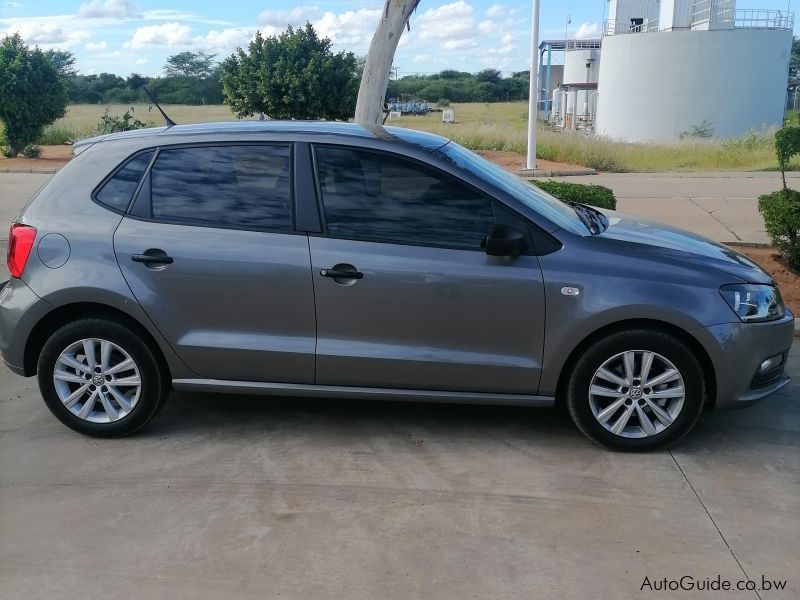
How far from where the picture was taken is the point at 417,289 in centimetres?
436

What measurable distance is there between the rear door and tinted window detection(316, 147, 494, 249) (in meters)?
0.25

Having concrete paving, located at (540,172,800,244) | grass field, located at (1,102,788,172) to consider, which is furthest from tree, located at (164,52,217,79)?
concrete paving, located at (540,172,800,244)

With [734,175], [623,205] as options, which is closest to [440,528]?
[623,205]

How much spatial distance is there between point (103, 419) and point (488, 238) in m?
2.48

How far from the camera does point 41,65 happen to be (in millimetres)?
24344

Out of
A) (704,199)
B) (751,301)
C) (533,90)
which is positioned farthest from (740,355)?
(533,90)

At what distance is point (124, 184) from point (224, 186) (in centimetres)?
60

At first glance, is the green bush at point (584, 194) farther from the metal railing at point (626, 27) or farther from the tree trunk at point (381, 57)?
the metal railing at point (626, 27)

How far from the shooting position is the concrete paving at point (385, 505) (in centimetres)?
339

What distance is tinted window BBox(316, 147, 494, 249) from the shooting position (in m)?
4.44

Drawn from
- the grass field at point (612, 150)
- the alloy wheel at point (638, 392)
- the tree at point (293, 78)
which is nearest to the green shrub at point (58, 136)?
the grass field at point (612, 150)

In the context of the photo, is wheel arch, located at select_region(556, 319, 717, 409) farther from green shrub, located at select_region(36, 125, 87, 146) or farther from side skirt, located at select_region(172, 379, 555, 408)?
green shrub, located at select_region(36, 125, 87, 146)

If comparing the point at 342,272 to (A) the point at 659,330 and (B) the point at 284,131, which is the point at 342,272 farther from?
(A) the point at 659,330

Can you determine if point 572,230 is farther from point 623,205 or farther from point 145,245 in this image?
point 623,205
